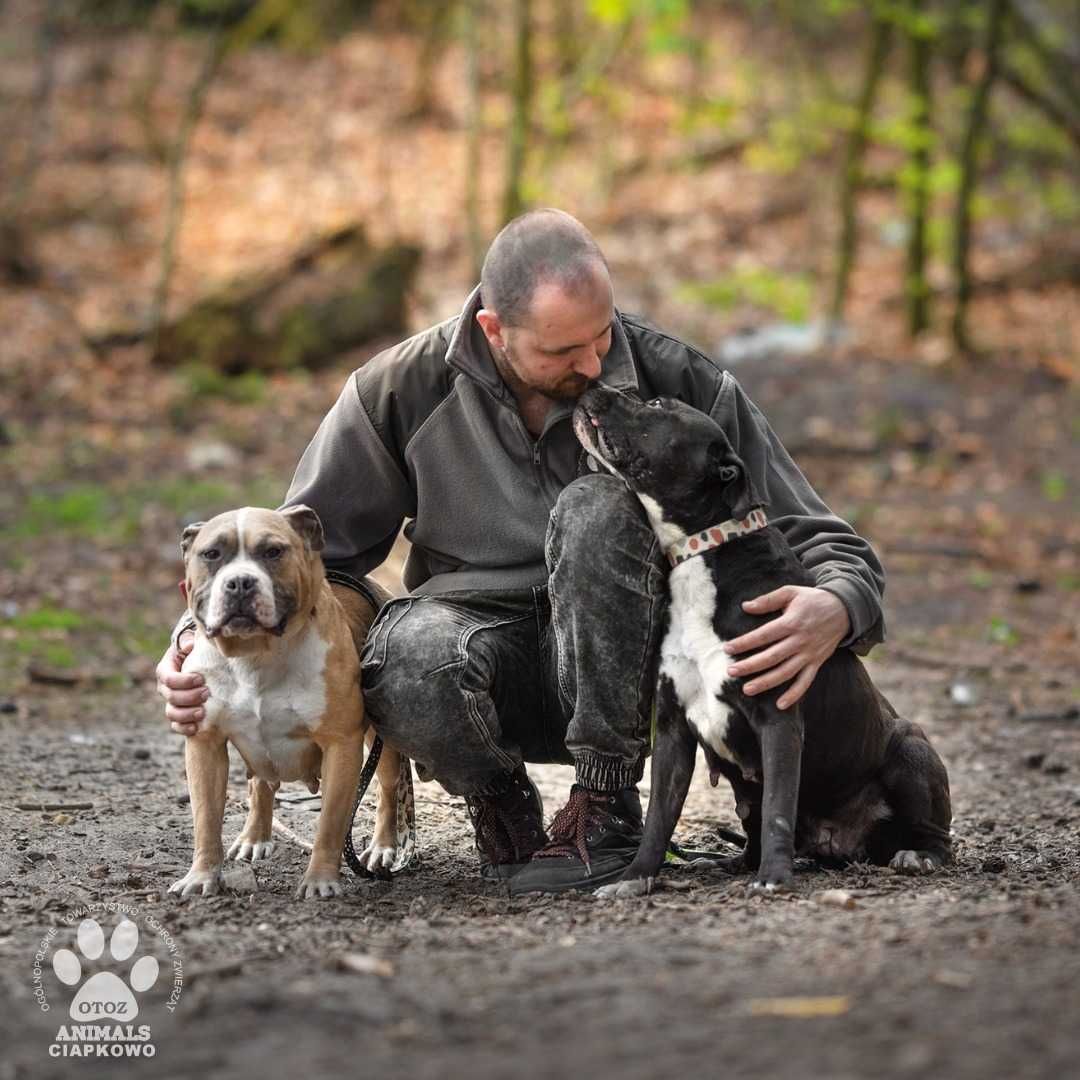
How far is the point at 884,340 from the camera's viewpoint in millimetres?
15656

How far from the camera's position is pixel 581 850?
168 inches

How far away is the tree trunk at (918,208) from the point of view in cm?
1509

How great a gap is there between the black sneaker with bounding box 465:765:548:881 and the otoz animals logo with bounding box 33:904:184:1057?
1.10m

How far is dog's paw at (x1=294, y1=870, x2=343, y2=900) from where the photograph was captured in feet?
13.9

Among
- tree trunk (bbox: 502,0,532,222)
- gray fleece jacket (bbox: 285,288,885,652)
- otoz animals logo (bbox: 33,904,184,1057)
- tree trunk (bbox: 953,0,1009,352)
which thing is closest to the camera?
otoz animals logo (bbox: 33,904,184,1057)

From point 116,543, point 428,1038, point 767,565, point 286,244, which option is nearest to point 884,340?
point 286,244

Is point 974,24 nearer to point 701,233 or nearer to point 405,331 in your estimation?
point 701,233

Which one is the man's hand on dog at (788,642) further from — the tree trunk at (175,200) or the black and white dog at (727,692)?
the tree trunk at (175,200)

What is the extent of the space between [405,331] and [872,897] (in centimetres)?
1201

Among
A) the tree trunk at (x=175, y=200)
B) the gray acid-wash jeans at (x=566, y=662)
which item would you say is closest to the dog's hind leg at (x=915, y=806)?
the gray acid-wash jeans at (x=566, y=662)

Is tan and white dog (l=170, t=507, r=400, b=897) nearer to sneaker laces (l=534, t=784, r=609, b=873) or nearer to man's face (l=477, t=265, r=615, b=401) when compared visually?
sneaker laces (l=534, t=784, r=609, b=873)

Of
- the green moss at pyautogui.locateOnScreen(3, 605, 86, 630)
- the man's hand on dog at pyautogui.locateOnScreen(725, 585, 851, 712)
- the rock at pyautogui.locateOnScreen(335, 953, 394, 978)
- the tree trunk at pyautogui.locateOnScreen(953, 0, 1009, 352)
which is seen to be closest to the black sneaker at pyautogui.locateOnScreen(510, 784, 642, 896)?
the man's hand on dog at pyautogui.locateOnScreen(725, 585, 851, 712)

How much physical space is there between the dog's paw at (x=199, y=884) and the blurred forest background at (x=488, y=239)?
3201 mm

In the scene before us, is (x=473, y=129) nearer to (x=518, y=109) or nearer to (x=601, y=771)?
(x=518, y=109)
